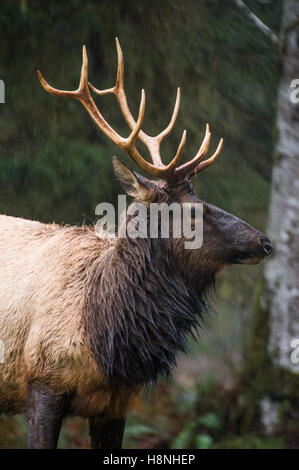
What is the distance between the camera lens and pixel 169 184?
172 inches

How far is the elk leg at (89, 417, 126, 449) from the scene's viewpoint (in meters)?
4.67

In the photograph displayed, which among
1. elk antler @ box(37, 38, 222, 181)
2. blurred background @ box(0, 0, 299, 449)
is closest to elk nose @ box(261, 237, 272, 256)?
elk antler @ box(37, 38, 222, 181)

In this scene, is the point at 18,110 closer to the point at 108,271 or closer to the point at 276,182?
the point at 276,182

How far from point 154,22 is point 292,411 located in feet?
14.8

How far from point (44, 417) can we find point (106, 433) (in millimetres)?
740

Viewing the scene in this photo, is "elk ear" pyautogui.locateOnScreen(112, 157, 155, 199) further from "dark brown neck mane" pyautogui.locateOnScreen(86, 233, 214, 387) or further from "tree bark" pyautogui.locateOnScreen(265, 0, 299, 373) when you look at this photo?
"tree bark" pyautogui.locateOnScreen(265, 0, 299, 373)

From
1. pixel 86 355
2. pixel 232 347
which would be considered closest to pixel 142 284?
pixel 86 355

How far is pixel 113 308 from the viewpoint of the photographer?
428 centimetres

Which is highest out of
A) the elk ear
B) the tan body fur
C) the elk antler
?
the elk antler

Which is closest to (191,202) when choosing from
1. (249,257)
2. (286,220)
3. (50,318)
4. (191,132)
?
(249,257)

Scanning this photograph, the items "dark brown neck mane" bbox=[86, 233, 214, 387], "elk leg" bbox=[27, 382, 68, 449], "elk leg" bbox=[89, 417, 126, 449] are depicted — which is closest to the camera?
"elk leg" bbox=[27, 382, 68, 449]

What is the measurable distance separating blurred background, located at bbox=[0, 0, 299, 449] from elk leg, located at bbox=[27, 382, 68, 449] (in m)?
2.36

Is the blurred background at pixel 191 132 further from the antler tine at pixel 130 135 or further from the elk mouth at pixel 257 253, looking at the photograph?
the antler tine at pixel 130 135

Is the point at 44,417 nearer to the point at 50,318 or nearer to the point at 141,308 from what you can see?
the point at 50,318
